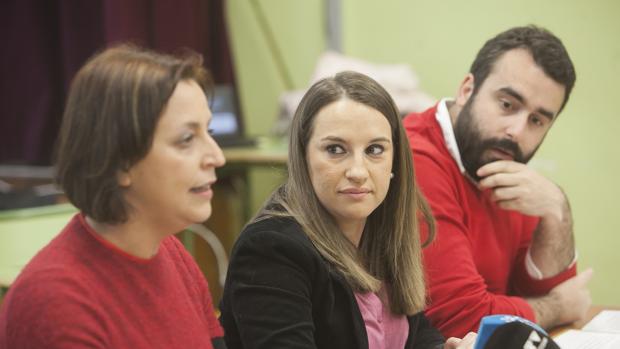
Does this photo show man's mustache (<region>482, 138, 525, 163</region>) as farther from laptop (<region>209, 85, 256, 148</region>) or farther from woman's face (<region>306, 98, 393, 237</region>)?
laptop (<region>209, 85, 256, 148</region>)

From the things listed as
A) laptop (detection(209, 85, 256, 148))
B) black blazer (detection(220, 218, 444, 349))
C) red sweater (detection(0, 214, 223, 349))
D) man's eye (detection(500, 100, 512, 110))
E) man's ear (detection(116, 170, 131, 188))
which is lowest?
laptop (detection(209, 85, 256, 148))

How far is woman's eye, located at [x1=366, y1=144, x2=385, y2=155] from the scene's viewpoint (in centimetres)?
138

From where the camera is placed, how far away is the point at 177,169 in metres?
1.02

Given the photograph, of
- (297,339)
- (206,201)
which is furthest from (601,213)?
(206,201)

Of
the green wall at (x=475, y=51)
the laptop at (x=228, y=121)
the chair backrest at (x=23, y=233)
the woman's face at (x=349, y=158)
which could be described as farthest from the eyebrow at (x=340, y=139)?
the laptop at (x=228, y=121)

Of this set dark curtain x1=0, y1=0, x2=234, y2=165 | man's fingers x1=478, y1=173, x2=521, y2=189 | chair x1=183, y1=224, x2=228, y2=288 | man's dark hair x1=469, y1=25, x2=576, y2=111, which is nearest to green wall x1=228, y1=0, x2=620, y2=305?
dark curtain x1=0, y1=0, x2=234, y2=165

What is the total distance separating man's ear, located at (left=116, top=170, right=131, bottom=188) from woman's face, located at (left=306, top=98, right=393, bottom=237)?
45 cm

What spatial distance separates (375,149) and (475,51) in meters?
2.40

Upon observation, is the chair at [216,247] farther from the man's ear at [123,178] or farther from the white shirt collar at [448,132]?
the man's ear at [123,178]

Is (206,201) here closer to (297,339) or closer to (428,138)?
(297,339)

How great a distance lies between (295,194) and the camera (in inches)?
54.9

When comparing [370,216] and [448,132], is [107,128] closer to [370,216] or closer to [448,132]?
[370,216]

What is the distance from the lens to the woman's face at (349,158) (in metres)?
1.36

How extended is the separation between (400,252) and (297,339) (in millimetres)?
321
